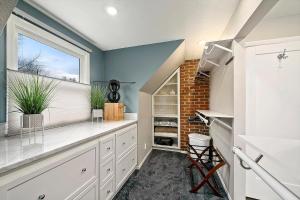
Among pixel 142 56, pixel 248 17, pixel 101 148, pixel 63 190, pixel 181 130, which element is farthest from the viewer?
pixel 181 130

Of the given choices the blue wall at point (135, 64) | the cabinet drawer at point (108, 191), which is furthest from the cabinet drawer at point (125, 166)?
the blue wall at point (135, 64)

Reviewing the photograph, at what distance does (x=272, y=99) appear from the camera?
4.82 ft

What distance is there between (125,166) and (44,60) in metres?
1.69

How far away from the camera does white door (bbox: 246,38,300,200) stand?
55.3 inches

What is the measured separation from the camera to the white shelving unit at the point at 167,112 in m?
3.22

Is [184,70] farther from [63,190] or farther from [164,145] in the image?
[63,190]

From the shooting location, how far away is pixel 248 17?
104 cm

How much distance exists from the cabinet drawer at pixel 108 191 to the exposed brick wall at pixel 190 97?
201 centimetres

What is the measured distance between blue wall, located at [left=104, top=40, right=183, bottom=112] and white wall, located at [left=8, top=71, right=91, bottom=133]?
2.03ft

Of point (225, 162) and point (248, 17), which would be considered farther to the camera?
point (225, 162)

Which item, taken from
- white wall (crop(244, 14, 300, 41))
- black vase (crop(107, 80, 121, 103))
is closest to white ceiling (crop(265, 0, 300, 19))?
white wall (crop(244, 14, 300, 41))

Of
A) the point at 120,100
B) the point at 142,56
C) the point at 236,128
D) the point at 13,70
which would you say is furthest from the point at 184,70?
the point at 13,70

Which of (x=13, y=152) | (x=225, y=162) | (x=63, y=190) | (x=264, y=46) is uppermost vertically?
(x=264, y=46)

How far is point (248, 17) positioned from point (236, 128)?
3.32ft
